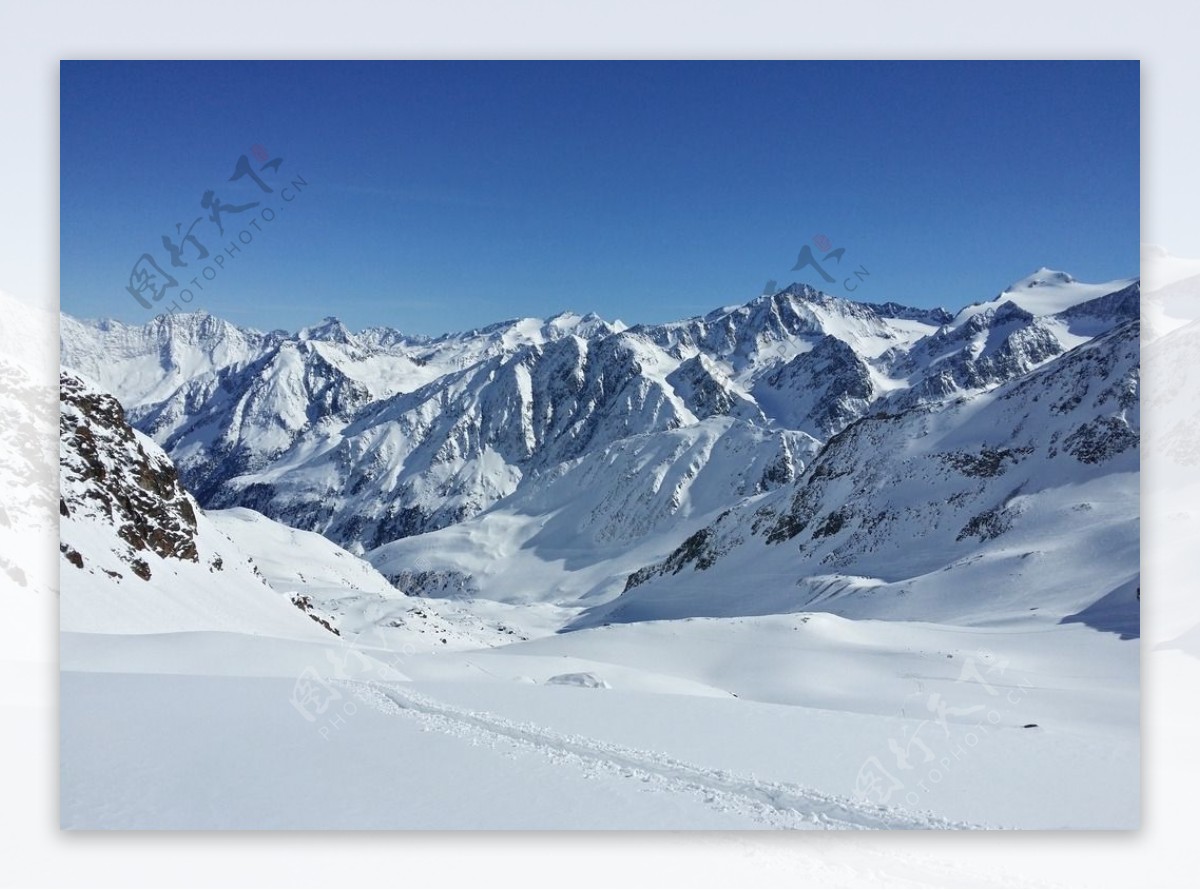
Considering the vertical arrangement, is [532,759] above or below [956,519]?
below

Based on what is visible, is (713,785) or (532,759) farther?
(532,759)

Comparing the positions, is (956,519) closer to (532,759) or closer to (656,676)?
(656,676)

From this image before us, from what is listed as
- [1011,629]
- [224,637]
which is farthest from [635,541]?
[224,637]

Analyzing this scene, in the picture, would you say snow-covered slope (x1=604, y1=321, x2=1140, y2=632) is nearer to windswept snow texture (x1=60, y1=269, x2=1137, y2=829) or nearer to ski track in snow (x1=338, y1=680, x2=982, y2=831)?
windswept snow texture (x1=60, y1=269, x2=1137, y2=829)

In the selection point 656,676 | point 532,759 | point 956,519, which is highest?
point 956,519

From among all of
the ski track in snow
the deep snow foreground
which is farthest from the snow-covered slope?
the ski track in snow

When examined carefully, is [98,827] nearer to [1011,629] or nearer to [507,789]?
[507,789]
